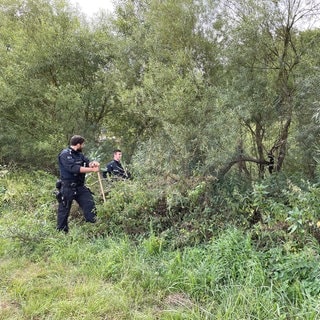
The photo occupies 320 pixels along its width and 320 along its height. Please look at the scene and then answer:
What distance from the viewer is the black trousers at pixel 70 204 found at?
169 inches

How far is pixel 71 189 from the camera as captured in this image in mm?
4320

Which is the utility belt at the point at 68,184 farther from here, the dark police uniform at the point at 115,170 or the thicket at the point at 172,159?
the dark police uniform at the point at 115,170

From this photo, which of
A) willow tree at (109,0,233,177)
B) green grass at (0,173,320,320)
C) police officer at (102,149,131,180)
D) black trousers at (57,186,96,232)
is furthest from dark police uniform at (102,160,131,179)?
green grass at (0,173,320,320)

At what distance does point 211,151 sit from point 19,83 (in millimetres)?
5618

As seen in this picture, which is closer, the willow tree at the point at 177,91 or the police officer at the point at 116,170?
the willow tree at the point at 177,91

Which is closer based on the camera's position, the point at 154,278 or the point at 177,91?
the point at 154,278

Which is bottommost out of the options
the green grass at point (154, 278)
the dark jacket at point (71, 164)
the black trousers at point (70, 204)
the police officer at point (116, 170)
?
the green grass at point (154, 278)

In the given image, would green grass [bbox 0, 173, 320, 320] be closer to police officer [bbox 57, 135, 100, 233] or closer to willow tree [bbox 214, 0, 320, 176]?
police officer [bbox 57, 135, 100, 233]

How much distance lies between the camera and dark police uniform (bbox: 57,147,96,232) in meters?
Answer: 4.25

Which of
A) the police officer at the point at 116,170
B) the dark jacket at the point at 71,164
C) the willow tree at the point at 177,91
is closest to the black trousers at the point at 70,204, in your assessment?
the dark jacket at the point at 71,164

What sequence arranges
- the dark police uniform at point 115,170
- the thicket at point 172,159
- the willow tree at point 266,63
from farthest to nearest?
1. the dark police uniform at point 115,170
2. the willow tree at point 266,63
3. the thicket at point 172,159

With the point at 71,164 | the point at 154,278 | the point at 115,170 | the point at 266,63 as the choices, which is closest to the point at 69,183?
the point at 71,164

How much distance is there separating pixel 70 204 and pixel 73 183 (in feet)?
1.04

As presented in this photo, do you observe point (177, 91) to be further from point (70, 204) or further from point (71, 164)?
point (70, 204)
